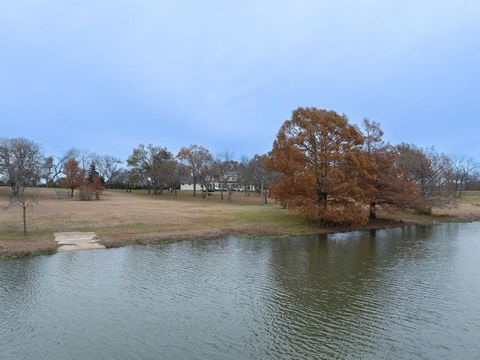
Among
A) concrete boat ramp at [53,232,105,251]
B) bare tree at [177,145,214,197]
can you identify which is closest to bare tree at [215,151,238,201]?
bare tree at [177,145,214,197]

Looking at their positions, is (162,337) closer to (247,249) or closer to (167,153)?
(247,249)

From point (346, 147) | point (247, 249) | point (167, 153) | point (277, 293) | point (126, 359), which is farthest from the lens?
point (167, 153)

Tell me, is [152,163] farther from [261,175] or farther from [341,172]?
[341,172]

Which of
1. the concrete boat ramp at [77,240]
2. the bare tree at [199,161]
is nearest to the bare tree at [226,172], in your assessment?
the bare tree at [199,161]

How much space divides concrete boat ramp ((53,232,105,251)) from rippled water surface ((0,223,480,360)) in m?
1.47

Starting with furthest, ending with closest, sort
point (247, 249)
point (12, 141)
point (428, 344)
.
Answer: point (12, 141) → point (247, 249) → point (428, 344)

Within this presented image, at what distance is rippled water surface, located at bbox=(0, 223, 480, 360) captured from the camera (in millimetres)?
11516

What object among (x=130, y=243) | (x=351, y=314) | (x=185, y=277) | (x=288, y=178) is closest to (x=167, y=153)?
(x=288, y=178)

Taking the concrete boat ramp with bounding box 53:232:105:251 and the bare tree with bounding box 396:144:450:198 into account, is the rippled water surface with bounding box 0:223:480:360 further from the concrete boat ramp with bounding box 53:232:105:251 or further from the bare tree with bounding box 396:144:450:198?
the bare tree with bounding box 396:144:450:198

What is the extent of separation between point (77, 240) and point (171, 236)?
673 cm

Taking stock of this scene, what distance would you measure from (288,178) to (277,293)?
23.0 m

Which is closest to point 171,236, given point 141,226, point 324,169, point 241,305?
point 141,226

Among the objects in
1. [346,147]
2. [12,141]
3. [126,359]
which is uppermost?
[12,141]

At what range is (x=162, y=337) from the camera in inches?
481
